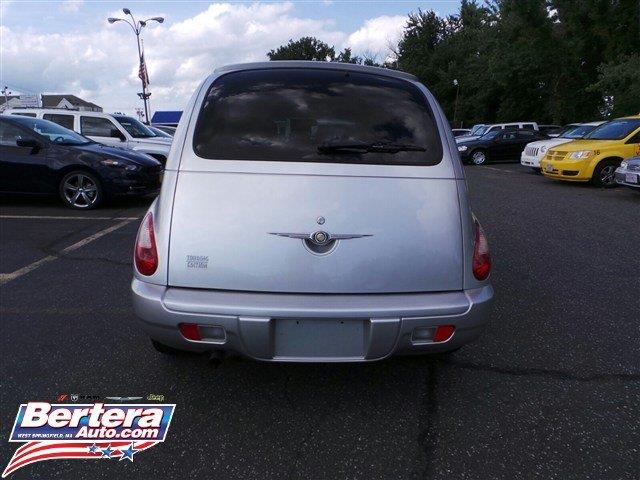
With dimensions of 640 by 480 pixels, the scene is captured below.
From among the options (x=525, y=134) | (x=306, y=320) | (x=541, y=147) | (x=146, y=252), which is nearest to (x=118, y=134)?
(x=146, y=252)

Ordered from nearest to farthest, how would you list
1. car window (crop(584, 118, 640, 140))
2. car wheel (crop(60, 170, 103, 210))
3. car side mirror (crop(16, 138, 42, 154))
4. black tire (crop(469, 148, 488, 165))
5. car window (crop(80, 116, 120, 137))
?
car side mirror (crop(16, 138, 42, 154)), car wheel (crop(60, 170, 103, 210)), car window (crop(80, 116, 120, 137)), car window (crop(584, 118, 640, 140)), black tire (crop(469, 148, 488, 165))

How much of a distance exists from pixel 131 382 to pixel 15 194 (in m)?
6.98

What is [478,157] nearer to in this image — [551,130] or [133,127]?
[551,130]

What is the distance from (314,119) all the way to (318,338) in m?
1.09

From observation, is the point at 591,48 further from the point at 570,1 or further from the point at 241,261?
the point at 241,261

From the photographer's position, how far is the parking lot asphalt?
2215 millimetres

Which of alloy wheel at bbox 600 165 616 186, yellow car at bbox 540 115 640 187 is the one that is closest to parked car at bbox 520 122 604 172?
yellow car at bbox 540 115 640 187

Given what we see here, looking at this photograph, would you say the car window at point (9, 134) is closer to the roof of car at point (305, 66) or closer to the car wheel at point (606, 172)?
the roof of car at point (305, 66)

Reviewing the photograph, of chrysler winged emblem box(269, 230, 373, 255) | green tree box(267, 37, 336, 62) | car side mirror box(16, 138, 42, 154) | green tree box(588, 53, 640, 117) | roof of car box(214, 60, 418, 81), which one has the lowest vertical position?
chrysler winged emblem box(269, 230, 373, 255)

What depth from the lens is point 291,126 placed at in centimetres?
255

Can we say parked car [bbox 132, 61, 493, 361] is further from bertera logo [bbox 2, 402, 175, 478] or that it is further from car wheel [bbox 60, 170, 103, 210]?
car wheel [bbox 60, 170, 103, 210]

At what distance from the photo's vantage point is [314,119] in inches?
102

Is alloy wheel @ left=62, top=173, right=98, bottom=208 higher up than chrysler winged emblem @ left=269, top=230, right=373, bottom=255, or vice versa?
chrysler winged emblem @ left=269, top=230, right=373, bottom=255

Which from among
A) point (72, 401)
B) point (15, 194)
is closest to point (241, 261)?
point (72, 401)
